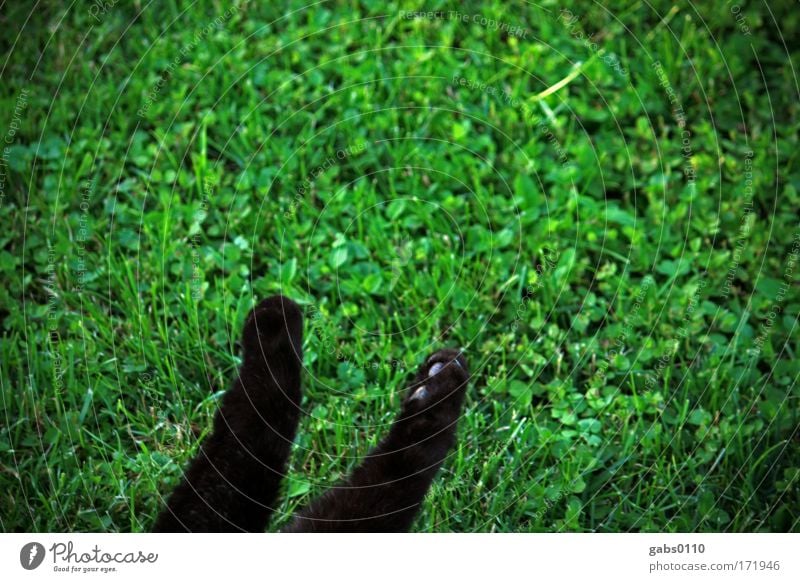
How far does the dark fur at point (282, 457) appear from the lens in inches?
50.1

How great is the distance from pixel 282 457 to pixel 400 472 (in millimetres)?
179

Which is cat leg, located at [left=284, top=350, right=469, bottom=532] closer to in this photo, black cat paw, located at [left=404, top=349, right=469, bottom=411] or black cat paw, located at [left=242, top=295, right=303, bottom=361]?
black cat paw, located at [left=404, top=349, right=469, bottom=411]

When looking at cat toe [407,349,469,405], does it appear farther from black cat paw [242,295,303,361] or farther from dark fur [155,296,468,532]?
black cat paw [242,295,303,361]

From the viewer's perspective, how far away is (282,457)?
1.33 metres

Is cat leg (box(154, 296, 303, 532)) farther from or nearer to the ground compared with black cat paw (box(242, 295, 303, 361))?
nearer to the ground

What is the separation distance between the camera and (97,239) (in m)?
1.73

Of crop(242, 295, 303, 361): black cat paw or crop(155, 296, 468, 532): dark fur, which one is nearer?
crop(155, 296, 468, 532): dark fur

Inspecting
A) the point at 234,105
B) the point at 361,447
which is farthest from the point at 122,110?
the point at 361,447

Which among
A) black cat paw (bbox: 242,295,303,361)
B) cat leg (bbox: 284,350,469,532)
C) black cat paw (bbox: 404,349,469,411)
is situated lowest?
cat leg (bbox: 284,350,469,532)

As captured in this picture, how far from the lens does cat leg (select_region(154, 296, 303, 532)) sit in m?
1.30

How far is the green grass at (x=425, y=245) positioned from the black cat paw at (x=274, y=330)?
7.0 inches

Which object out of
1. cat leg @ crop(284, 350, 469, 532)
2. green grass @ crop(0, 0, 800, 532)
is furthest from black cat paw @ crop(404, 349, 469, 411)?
green grass @ crop(0, 0, 800, 532)

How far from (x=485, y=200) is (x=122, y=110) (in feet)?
2.53
